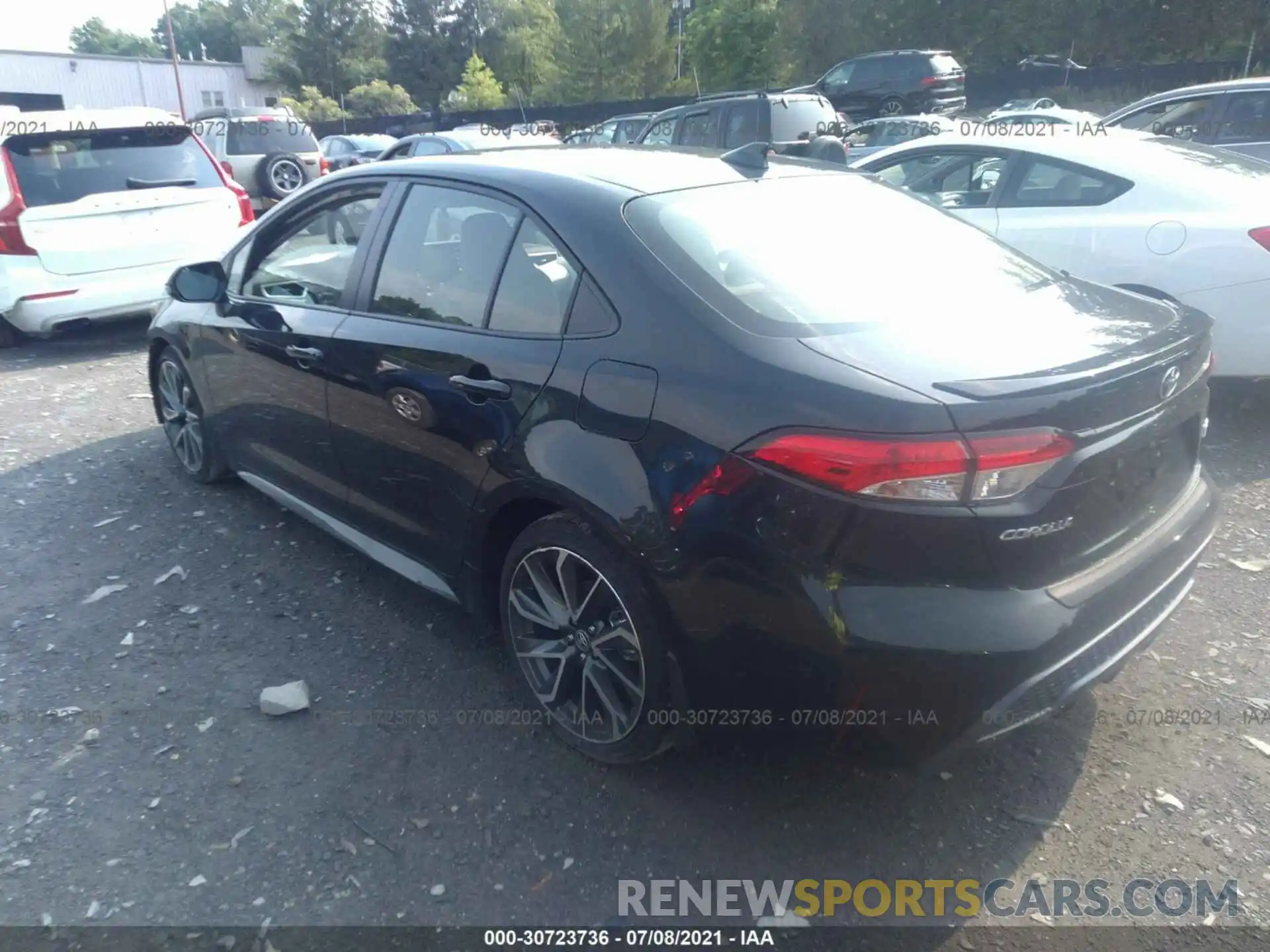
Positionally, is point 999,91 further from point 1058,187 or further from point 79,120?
point 79,120

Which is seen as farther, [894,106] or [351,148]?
[894,106]

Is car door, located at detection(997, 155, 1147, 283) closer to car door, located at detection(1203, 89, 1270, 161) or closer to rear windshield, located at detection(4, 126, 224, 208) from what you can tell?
car door, located at detection(1203, 89, 1270, 161)

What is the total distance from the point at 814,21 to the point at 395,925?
4051 centimetres

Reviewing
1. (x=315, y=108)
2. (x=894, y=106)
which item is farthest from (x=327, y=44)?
(x=894, y=106)

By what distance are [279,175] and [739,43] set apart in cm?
2864

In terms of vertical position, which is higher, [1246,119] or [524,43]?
[524,43]

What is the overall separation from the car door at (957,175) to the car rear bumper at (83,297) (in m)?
5.29

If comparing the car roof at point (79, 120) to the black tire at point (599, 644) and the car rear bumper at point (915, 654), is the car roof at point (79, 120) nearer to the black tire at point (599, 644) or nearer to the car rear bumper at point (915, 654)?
the black tire at point (599, 644)

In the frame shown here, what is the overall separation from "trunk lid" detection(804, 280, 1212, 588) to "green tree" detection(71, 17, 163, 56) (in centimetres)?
12760

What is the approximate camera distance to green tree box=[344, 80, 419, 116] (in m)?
50.5

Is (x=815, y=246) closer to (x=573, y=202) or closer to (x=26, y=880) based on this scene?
(x=573, y=202)

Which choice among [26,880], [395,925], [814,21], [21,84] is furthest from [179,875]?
[21,84]

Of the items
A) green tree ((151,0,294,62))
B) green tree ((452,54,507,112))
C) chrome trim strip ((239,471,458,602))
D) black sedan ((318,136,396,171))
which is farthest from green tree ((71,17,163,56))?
chrome trim strip ((239,471,458,602))

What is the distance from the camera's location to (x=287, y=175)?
49.7 ft
